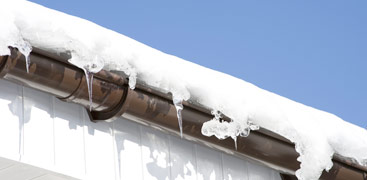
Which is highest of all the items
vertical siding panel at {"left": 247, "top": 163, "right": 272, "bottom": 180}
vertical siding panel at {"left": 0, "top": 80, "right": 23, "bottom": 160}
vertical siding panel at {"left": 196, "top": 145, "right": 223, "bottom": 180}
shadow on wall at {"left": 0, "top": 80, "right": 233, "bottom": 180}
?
vertical siding panel at {"left": 247, "top": 163, "right": 272, "bottom": 180}

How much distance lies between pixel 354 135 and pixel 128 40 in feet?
4.47

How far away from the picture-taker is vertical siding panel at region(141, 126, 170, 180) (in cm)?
365

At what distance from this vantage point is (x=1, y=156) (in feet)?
10.2

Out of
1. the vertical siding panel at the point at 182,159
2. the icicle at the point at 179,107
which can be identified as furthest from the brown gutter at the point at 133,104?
the vertical siding panel at the point at 182,159

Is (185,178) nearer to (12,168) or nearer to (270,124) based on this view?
(270,124)

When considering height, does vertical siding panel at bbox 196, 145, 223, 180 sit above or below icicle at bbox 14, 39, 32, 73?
above

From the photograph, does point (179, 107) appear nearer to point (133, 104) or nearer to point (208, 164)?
point (133, 104)

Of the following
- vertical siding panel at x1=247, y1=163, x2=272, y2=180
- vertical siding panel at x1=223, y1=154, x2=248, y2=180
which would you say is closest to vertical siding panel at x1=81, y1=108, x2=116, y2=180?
vertical siding panel at x1=223, y1=154, x2=248, y2=180

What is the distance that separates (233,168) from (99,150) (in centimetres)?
81

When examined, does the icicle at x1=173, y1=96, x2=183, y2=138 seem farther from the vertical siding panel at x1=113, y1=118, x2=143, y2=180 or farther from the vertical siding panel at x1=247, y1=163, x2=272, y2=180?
the vertical siding panel at x1=247, y1=163, x2=272, y2=180

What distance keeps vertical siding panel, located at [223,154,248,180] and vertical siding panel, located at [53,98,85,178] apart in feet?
2.84

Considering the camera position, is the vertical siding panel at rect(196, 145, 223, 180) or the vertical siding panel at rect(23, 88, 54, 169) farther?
the vertical siding panel at rect(196, 145, 223, 180)

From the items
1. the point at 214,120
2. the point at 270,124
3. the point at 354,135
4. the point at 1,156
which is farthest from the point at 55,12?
the point at 354,135

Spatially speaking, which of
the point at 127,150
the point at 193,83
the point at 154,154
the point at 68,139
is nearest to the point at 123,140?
the point at 127,150
